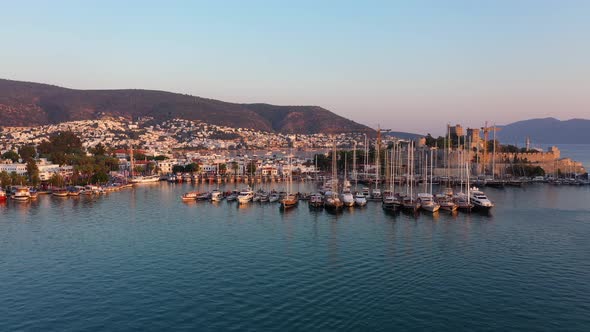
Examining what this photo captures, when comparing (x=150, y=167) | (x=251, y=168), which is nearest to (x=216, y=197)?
(x=251, y=168)

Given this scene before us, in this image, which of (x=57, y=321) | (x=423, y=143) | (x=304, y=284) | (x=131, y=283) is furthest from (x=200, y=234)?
(x=423, y=143)

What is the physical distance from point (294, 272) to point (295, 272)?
0.06 meters

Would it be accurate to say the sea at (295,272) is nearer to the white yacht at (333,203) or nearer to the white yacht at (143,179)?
the white yacht at (333,203)

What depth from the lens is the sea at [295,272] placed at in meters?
22.4

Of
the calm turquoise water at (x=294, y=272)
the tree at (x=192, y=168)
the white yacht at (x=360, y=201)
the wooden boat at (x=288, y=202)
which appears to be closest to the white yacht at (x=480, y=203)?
the calm turquoise water at (x=294, y=272)

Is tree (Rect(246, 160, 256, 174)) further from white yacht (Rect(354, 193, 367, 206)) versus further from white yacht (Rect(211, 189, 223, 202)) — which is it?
white yacht (Rect(354, 193, 367, 206))

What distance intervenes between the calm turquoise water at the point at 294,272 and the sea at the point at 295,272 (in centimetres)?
11

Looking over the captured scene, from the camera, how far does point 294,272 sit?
29.2m

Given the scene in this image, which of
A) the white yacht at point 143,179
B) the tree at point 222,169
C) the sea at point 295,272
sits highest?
the tree at point 222,169

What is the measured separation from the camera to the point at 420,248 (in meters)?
35.5

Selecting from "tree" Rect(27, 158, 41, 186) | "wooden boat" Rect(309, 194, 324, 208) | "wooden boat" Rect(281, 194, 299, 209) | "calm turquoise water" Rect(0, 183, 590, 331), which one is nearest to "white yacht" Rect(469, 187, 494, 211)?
"calm turquoise water" Rect(0, 183, 590, 331)

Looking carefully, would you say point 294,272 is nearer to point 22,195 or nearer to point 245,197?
point 245,197

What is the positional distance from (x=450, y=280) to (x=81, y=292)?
2109cm

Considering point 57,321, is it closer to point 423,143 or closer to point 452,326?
point 452,326
